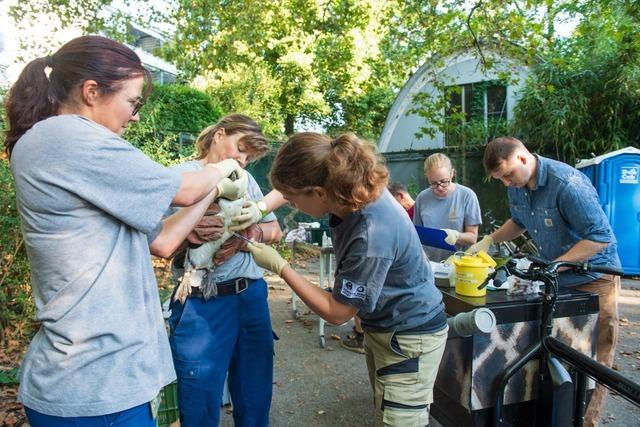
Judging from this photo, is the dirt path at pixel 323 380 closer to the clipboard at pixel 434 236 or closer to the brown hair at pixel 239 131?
the clipboard at pixel 434 236

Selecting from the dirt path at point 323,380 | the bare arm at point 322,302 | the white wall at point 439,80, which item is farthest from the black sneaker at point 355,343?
the white wall at point 439,80

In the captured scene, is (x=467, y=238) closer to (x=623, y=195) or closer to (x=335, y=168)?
(x=335, y=168)

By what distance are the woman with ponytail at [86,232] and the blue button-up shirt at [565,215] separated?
2.12 m

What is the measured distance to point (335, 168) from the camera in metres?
1.55

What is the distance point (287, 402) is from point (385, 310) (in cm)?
213

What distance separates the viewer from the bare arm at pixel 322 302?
5.45 ft

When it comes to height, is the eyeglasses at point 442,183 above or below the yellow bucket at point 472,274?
above

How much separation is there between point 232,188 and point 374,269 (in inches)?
27.0

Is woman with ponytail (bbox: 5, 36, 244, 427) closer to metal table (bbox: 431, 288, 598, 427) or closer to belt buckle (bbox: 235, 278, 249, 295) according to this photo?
belt buckle (bbox: 235, 278, 249, 295)

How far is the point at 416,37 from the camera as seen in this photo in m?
9.06

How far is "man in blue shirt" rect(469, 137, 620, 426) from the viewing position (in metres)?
2.41

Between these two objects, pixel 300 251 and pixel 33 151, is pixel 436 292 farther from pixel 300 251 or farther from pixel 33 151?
pixel 300 251

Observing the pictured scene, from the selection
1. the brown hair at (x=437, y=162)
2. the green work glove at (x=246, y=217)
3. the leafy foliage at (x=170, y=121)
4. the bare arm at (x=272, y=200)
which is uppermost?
the leafy foliage at (x=170, y=121)

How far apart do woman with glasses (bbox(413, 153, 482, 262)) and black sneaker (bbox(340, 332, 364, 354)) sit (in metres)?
1.09
